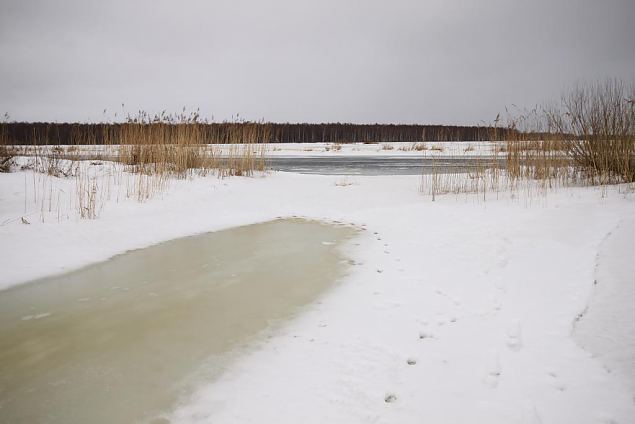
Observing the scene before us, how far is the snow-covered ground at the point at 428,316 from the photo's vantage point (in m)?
1.61

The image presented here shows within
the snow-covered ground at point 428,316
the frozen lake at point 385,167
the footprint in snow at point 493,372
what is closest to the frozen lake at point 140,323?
the snow-covered ground at point 428,316

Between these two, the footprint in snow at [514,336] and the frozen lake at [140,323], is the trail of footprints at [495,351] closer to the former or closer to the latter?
the footprint in snow at [514,336]

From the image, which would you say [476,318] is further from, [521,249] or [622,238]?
[622,238]

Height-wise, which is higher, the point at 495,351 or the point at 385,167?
the point at 385,167

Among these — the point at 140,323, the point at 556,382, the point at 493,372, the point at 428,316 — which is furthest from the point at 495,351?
the point at 140,323

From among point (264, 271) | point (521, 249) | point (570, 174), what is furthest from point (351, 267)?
point (570, 174)

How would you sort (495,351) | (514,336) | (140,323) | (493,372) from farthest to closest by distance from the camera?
(140,323)
(514,336)
(495,351)
(493,372)

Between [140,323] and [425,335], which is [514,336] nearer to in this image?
[425,335]

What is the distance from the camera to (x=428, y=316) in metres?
2.48

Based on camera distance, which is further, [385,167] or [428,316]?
[385,167]

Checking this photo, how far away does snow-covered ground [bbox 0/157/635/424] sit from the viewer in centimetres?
161

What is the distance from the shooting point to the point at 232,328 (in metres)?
2.33

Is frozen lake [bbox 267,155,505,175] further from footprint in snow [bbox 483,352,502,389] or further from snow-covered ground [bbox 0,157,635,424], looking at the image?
footprint in snow [bbox 483,352,502,389]

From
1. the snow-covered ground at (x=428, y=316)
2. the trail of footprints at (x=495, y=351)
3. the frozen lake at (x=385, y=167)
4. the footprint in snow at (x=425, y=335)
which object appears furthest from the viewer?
the frozen lake at (x=385, y=167)
